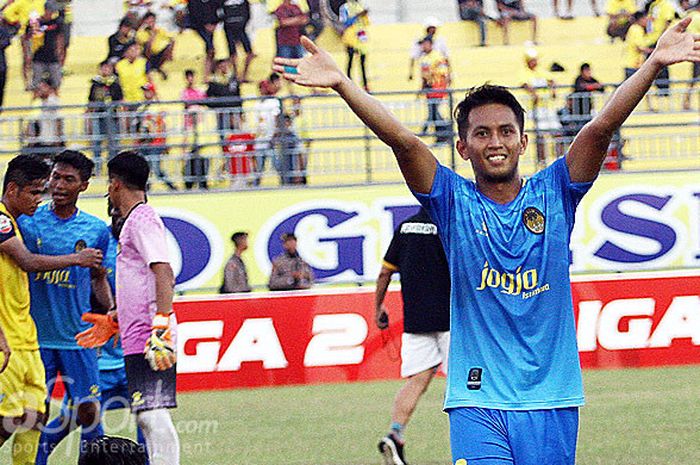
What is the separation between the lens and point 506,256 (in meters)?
5.20

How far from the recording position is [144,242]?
316 inches

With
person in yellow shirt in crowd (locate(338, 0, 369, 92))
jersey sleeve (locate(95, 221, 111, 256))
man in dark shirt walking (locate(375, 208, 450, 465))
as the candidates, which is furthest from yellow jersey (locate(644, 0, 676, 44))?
jersey sleeve (locate(95, 221, 111, 256))

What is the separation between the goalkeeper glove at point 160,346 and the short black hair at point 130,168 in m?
0.85

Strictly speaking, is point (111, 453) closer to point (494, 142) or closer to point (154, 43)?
point (494, 142)

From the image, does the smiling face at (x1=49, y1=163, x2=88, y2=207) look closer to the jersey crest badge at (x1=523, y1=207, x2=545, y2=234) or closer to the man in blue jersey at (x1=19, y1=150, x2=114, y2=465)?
the man in blue jersey at (x1=19, y1=150, x2=114, y2=465)

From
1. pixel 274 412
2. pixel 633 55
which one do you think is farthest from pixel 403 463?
pixel 633 55

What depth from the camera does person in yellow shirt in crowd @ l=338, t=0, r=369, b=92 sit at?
2472cm

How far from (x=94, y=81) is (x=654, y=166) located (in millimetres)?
9060

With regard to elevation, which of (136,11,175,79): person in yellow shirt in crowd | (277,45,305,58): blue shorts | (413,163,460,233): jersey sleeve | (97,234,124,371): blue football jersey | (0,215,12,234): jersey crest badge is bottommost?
(97,234,124,371): blue football jersey

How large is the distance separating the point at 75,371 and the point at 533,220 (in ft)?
15.8

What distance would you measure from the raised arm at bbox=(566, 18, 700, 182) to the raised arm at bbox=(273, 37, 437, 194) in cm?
62

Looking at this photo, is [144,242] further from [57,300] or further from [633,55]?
[633,55]

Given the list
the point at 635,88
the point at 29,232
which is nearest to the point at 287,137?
the point at 29,232

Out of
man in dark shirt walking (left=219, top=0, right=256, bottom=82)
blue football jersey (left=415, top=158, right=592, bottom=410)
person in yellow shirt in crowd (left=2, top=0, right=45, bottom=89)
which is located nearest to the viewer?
blue football jersey (left=415, top=158, right=592, bottom=410)
